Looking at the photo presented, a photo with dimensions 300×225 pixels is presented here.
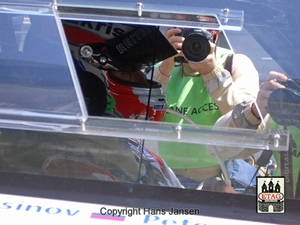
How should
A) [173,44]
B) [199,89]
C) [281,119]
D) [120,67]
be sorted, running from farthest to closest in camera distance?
[120,67] → [199,89] → [173,44] → [281,119]

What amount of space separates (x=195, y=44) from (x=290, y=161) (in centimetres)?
40

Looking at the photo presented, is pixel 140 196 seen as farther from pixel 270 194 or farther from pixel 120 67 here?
pixel 120 67

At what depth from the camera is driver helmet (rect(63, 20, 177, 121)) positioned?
1.88 metres

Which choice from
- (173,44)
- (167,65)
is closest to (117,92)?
(167,65)

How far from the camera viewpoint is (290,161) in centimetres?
146

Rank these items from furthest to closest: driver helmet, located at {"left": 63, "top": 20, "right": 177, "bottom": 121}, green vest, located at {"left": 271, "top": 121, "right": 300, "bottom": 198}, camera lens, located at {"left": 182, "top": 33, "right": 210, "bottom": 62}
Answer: driver helmet, located at {"left": 63, "top": 20, "right": 177, "bottom": 121} < camera lens, located at {"left": 182, "top": 33, "right": 210, "bottom": 62} < green vest, located at {"left": 271, "top": 121, "right": 300, "bottom": 198}

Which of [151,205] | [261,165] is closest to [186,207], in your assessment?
[151,205]

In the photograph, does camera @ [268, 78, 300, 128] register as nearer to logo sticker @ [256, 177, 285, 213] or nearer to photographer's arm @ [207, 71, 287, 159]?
photographer's arm @ [207, 71, 287, 159]

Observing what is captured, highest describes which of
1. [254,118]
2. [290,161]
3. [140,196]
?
[254,118]

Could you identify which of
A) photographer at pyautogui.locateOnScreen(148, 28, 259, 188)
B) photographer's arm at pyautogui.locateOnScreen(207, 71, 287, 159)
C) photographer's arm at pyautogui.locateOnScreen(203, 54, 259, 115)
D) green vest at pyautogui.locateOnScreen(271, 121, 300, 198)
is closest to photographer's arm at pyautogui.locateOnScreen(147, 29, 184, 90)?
photographer at pyautogui.locateOnScreen(148, 28, 259, 188)

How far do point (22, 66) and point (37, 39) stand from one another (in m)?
0.09

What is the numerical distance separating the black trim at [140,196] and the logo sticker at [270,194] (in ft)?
0.05

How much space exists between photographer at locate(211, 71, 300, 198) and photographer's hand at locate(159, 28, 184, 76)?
0.29m

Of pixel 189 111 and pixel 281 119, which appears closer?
pixel 281 119
